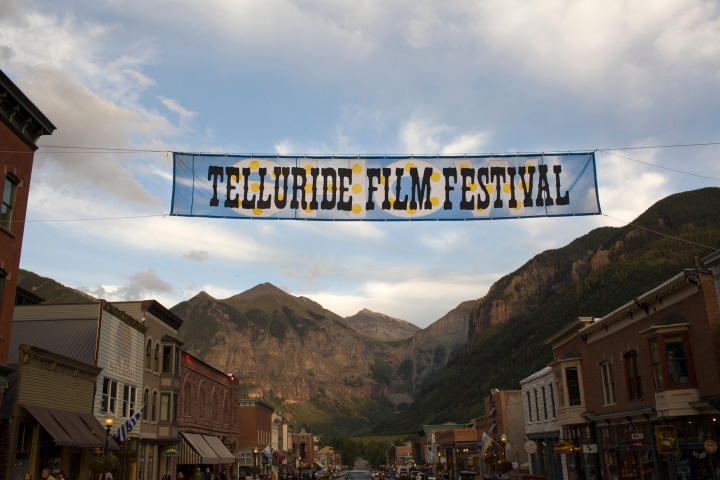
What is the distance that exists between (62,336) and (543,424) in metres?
31.0

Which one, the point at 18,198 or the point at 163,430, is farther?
the point at 163,430

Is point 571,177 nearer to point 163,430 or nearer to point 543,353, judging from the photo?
point 163,430

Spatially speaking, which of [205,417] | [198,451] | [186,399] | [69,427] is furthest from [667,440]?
[205,417]

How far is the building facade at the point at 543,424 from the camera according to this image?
40.4 meters

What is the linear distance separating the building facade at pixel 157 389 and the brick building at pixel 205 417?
1.87m

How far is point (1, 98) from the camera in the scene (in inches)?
806

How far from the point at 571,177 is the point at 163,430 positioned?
3217 cm

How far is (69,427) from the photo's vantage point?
25.0 metres

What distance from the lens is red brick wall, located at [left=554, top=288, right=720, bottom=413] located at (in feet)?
70.1

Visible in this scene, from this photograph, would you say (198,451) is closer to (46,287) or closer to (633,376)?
(633,376)

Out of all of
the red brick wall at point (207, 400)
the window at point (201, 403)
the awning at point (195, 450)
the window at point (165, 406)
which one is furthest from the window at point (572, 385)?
the window at point (201, 403)

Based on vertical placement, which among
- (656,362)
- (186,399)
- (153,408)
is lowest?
(153,408)

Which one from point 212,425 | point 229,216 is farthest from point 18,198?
point 212,425

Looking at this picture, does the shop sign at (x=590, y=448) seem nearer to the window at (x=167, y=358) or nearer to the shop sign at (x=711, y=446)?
the shop sign at (x=711, y=446)
